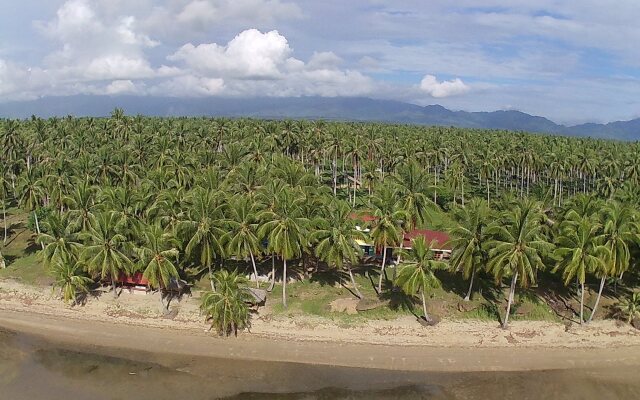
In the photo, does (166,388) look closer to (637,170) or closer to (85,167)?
(85,167)

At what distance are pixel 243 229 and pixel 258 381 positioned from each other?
15506mm

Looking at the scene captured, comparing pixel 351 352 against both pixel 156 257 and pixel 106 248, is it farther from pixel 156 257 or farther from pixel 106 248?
pixel 106 248

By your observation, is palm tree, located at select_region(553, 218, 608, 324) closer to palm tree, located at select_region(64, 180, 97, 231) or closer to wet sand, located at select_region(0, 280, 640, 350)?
wet sand, located at select_region(0, 280, 640, 350)

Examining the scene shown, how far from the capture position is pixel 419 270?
1706 inches

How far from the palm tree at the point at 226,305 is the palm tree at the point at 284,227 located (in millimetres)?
5025

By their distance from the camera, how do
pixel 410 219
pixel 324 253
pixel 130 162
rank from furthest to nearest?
pixel 130 162 < pixel 410 219 < pixel 324 253

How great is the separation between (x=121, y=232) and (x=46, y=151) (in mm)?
50840

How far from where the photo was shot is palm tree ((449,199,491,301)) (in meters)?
46.6

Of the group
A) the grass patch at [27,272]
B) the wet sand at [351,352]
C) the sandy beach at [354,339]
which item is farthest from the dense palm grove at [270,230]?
the grass patch at [27,272]

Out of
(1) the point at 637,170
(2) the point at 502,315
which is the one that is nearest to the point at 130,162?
(2) the point at 502,315

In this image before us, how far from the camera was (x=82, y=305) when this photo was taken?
2044 inches

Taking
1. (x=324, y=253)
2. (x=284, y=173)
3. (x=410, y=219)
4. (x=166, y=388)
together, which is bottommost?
(x=166, y=388)

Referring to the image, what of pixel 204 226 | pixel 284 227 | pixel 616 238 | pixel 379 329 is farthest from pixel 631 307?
pixel 204 226

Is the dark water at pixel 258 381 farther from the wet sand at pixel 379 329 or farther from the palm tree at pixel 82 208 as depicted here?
the palm tree at pixel 82 208
